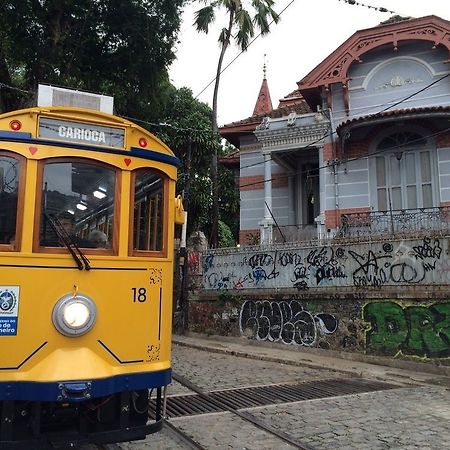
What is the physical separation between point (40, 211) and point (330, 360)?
8.86m

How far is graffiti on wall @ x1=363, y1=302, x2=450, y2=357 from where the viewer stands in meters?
10.0

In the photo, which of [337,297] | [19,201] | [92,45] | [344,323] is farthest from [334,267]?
[92,45]

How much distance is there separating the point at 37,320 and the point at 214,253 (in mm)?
11623

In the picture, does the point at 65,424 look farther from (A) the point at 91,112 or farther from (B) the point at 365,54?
(B) the point at 365,54

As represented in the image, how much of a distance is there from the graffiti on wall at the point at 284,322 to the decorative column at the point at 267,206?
169 inches

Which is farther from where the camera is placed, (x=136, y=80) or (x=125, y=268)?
(x=136, y=80)

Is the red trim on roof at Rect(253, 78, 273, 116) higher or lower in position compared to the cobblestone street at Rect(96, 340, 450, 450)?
higher

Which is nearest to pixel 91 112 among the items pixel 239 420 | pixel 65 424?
pixel 65 424

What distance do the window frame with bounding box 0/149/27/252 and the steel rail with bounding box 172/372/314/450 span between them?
360 cm

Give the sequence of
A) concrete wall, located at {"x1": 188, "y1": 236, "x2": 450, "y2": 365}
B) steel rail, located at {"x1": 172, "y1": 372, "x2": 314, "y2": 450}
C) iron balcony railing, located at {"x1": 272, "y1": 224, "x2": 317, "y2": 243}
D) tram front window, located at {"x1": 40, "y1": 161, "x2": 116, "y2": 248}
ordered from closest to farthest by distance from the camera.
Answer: tram front window, located at {"x1": 40, "y1": 161, "x2": 116, "y2": 248} → steel rail, located at {"x1": 172, "y1": 372, "x2": 314, "y2": 450} → concrete wall, located at {"x1": 188, "y1": 236, "x2": 450, "y2": 365} → iron balcony railing, located at {"x1": 272, "y1": 224, "x2": 317, "y2": 243}

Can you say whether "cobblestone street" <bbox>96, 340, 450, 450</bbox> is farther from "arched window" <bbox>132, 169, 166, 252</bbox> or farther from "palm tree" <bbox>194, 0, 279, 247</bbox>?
"palm tree" <bbox>194, 0, 279, 247</bbox>

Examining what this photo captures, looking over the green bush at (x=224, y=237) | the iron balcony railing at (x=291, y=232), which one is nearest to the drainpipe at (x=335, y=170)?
the iron balcony railing at (x=291, y=232)

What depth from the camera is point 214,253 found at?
51.0 ft

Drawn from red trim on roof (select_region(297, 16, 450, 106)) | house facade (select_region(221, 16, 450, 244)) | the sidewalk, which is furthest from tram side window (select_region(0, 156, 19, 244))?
red trim on roof (select_region(297, 16, 450, 106))
